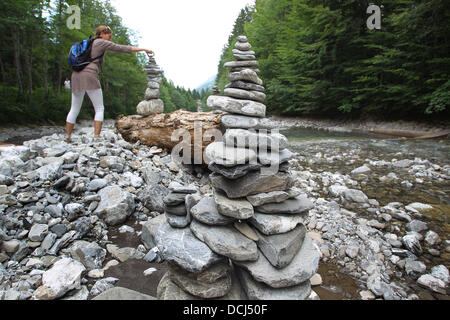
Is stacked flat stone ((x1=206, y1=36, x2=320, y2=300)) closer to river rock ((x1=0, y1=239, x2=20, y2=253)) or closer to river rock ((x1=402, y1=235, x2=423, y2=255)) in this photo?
river rock ((x1=402, y1=235, x2=423, y2=255))

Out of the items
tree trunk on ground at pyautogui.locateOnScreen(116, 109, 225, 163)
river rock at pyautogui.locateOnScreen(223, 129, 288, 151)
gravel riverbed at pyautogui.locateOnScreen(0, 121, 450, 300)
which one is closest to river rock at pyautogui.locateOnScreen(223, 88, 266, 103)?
river rock at pyautogui.locateOnScreen(223, 129, 288, 151)

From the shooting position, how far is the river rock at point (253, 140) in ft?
9.09

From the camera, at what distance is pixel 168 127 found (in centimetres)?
690

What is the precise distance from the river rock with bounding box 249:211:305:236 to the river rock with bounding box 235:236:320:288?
0.31 metres

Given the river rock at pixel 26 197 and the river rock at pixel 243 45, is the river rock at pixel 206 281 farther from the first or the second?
the river rock at pixel 26 197

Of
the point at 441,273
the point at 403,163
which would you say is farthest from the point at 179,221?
the point at 403,163

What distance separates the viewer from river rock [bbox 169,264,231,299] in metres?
2.29

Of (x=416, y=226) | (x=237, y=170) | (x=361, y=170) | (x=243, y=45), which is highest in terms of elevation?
(x=243, y=45)

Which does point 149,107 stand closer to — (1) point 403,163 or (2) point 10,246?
(2) point 10,246

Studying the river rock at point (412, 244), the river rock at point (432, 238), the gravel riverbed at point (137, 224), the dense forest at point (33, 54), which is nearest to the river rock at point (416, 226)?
the gravel riverbed at point (137, 224)

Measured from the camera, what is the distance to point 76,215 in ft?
12.2

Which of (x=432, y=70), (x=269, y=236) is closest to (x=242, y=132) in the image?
(x=269, y=236)

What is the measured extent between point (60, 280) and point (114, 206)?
5.17ft

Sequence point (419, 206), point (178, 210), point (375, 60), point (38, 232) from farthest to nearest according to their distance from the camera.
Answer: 1. point (375, 60)
2. point (419, 206)
3. point (38, 232)
4. point (178, 210)
